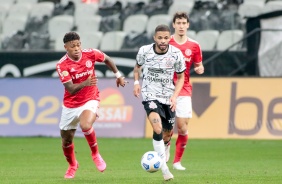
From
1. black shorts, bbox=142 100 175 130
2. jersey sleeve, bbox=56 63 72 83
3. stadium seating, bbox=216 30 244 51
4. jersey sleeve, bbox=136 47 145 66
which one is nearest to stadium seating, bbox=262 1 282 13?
stadium seating, bbox=216 30 244 51

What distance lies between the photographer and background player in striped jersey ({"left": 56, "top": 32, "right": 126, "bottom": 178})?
44.6 feet

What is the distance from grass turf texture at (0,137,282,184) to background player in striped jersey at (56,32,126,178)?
0.43 metres

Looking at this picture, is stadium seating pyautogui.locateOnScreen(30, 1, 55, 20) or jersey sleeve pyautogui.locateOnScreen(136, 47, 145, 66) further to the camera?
stadium seating pyautogui.locateOnScreen(30, 1, 55, 20)

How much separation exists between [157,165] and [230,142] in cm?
903

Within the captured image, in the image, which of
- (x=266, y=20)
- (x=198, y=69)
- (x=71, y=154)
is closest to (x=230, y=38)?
(x=266, y=20)

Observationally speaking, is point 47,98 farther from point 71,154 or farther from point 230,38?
point 71,154

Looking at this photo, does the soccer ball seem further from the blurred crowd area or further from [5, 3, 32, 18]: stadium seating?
[5, 3, 32, 18]: stadium seating

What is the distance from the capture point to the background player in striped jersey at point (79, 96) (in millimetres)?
13586

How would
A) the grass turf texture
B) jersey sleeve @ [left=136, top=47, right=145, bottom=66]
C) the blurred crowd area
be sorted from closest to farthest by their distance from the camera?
the grass turf texture → jersey sleeve @ [left=136, top=47, right=145, bottom=66] → the blurred crowd area

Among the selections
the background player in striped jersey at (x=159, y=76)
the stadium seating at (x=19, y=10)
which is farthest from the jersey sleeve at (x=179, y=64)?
the stadium seating at (x=19, y=10)

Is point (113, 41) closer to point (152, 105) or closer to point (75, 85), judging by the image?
point (75, 85)

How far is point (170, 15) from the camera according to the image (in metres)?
26.3

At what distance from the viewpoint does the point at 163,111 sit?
13.7 meters

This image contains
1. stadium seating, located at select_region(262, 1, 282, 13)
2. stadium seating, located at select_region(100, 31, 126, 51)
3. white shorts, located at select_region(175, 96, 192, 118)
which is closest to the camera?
white shorts, located at select_region(175, 96, 192, 118)
